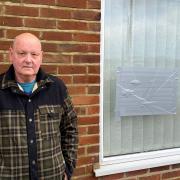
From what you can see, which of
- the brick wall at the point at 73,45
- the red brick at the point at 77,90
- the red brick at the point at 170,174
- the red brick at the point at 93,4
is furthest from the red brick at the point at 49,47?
the red brick at the point at 170,174

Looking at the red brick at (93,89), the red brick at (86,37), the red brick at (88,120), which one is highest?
the red brick at (86,37)

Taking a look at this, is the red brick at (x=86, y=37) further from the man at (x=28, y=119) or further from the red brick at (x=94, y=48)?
the man at (x=28, y=119)

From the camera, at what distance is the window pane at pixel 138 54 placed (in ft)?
11.8

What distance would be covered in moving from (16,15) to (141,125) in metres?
1.69

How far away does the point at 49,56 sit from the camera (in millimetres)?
3135

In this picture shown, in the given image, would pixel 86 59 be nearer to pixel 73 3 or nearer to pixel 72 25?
pixel 72 25

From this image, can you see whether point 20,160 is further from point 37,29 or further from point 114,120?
point 114,120

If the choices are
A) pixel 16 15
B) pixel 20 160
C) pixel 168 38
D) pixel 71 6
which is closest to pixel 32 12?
pixel 16 15

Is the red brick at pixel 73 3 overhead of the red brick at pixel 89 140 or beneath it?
overhead

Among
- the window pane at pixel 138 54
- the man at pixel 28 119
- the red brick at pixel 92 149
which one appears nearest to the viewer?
the man at pixel 28 119

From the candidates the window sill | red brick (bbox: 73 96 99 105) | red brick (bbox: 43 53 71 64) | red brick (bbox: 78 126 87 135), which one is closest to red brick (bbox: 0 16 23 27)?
red brick (bbox: 43 53 71 64)

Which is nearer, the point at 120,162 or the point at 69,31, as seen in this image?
the point at 69,31

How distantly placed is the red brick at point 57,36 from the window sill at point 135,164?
1.21 m

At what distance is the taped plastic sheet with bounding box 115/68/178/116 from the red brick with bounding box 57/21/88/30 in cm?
61
